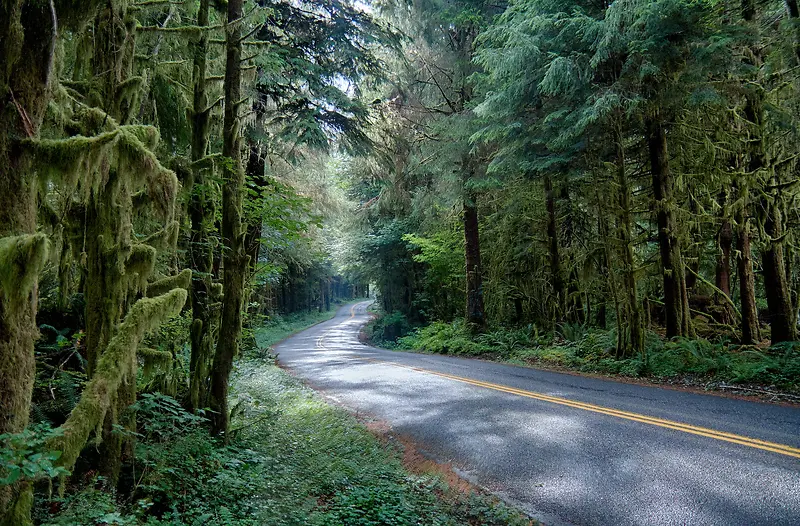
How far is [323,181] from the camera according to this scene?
16.0 meters

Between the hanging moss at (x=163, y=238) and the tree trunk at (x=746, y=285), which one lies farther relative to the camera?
the tree trunk at (x=746, y=285)

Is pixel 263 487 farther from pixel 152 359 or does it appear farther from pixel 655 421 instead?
pixel 655 421

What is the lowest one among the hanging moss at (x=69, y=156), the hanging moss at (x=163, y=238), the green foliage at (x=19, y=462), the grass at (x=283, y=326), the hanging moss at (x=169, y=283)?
the grass at (x=283, y=326)

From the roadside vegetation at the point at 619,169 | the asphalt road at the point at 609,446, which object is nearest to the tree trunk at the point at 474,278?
the roadside vegetation at the point at 619,169

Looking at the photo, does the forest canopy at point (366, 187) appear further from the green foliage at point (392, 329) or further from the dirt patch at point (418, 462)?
the dirt patch at point (418, 462)

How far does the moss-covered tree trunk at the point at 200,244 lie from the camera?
5.46 metres

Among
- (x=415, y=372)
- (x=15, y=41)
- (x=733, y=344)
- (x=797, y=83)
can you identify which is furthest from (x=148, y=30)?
(x=733, y=344)

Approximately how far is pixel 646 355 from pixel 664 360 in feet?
1.25

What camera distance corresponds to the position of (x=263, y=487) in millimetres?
4465

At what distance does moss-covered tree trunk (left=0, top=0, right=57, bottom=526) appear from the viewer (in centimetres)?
250

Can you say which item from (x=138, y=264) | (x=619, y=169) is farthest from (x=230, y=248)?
(x=619, y=169)

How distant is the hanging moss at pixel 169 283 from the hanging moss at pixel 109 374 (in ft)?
2.22

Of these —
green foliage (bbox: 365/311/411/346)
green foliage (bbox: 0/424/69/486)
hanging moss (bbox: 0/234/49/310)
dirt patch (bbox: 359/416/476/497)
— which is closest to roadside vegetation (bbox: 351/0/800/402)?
dirt patch (bbox: 359/416/476/497)

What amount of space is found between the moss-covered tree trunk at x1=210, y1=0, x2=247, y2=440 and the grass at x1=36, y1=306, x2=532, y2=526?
1.83 ft
